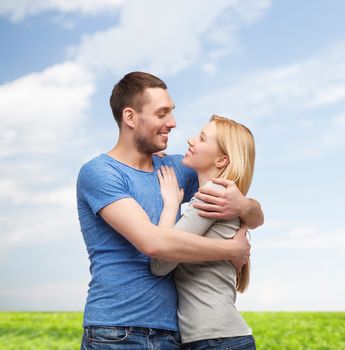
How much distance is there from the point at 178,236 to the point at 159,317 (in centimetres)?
37

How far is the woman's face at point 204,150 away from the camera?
287 centimetres

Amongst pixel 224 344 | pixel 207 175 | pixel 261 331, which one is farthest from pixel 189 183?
pixel 261 331

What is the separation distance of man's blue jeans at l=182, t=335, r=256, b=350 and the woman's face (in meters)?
0.75

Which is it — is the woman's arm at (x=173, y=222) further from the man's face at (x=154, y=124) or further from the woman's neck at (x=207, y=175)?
the man's face at (x=154, y=124)

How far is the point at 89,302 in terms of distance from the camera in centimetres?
284

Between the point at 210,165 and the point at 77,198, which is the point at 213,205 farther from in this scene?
the point at 77,198

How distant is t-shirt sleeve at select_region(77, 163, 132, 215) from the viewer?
278cm

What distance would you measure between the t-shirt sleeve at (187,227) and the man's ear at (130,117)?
0.53 metres

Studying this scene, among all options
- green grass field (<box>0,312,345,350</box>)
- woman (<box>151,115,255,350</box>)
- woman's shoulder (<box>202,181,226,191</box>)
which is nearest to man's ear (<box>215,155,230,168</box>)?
woman (<box>151,115,255,350</box>)

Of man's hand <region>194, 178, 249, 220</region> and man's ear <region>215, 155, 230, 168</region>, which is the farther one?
man's ear <region>215, 155, 230, 168</region>

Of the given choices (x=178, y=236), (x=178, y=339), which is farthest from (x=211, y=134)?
(x=178, y=339)

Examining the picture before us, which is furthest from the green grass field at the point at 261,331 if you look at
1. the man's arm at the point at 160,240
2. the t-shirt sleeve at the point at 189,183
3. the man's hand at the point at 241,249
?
the man's arm at the point at 160,240

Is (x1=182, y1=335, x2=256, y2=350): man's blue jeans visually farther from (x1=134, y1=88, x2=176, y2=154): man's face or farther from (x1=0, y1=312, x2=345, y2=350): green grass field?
(x1=0, y1=312, x2=345, y2=350): green grass field

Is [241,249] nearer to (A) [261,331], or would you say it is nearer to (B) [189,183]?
(B) [189,183]
